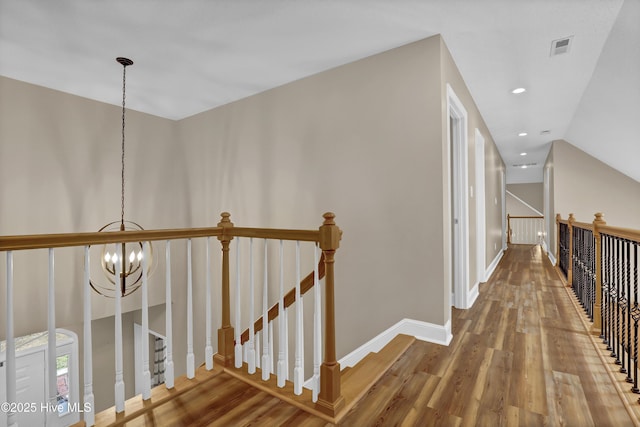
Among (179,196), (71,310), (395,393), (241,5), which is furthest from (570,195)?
(71,310)

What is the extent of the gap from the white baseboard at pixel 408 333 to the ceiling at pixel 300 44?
2370 mm

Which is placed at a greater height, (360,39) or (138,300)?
(360,39)

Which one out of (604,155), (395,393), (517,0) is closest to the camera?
(395,393)

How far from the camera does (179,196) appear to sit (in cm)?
500

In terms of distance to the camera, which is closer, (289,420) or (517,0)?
(289,420)

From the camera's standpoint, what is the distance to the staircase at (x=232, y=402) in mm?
1598

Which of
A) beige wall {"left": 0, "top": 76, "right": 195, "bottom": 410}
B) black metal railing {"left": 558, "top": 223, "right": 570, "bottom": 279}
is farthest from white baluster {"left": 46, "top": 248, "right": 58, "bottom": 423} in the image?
black metal railing {"left": 558, "top": 223, "right": 570, "bottom": 279}

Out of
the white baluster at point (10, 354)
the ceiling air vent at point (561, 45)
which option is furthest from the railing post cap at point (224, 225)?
the ceiling air vent at point (561, 45)

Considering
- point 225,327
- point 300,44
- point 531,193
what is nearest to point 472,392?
point 225,327

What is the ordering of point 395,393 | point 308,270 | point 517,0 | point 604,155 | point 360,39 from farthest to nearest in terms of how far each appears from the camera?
point 604,155 < point 308,270 < point 360,39 < point 517,0 < point 395,393

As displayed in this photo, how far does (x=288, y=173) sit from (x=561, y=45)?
2.82 metres

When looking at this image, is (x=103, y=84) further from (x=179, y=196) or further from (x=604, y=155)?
(x=604, y=155)

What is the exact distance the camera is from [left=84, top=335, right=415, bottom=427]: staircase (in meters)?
1.60

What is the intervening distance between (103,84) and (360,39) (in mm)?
2999
